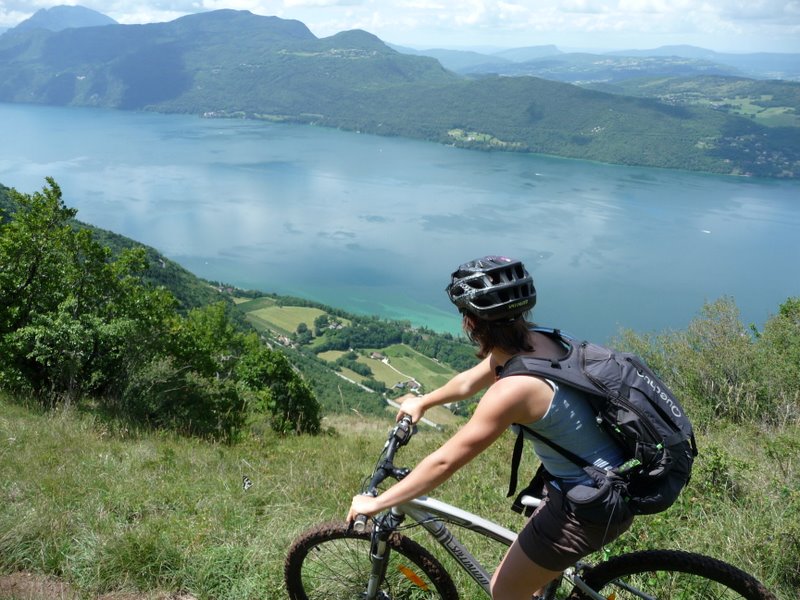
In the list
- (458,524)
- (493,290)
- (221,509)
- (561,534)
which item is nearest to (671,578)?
(561,534)

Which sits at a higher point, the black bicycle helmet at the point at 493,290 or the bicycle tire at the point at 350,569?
the black bicycle helmet at the point at 493,290

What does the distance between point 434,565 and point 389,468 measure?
50 centimetres

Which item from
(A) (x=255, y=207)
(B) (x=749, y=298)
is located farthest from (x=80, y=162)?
(B) (x=749, y=298)

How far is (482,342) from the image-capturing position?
2047 mm

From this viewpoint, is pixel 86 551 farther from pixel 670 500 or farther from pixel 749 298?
pixel 749 298

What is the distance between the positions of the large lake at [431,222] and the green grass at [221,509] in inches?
811

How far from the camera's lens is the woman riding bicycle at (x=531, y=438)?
5.81 feet

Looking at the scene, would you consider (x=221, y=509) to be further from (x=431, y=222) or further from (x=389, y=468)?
(x=431, y=222)

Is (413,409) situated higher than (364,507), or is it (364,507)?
(413,409)

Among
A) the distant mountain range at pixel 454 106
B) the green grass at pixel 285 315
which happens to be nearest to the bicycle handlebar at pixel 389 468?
the green grass at pixel 285 315

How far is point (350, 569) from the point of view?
99.2 inches

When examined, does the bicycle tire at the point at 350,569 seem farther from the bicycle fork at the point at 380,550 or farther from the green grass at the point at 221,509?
the green grass at the point at 221,509

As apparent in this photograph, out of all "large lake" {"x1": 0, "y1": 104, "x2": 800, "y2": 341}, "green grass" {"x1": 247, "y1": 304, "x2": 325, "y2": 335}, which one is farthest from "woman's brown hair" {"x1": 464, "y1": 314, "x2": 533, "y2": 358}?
"green grass" {"x1": 247, "y1": 304, "x2": 325, "y2": 335}

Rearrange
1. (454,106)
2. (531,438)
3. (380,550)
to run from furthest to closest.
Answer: (454,106) → (380,550) → (531,438)
